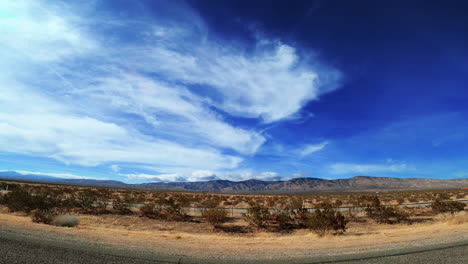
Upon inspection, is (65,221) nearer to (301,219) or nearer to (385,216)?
(301,219)

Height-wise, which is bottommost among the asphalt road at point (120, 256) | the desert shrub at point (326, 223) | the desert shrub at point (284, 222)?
the desert shrub at point (284, 222)

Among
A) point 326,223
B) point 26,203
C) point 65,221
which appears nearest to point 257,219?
point 326,223

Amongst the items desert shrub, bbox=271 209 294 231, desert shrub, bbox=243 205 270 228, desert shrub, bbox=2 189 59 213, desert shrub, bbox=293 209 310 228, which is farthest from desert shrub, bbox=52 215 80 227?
desert shrub, bbox=293 209 310 228

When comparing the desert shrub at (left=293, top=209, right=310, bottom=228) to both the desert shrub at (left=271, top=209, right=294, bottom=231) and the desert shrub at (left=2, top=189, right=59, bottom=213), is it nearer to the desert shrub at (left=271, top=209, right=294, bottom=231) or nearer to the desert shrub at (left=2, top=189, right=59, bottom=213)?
the desert shrub at (left=271, top=209, right=294, bottom=231)

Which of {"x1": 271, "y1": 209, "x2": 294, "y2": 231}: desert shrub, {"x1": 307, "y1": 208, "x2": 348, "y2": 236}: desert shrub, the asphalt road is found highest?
the asphalt road

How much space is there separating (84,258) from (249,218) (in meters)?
15.4

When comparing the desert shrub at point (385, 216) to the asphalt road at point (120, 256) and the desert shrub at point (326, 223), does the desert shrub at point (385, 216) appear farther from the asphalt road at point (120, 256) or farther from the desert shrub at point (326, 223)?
the asphalt road at point (120, 256)

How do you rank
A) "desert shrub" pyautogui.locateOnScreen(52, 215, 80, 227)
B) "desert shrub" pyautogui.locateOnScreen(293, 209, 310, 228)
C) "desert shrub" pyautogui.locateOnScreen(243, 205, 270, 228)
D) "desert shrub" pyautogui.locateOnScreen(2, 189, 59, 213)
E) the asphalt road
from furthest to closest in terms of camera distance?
"desert shrub" pyautogui.locateOnScreen(2, 189, 59, 213) < "desert shrub" pyautogui.locateOnScreen(243, 205, 270, 228) < "desert shrub" pyautogui.locateOnScreen(293, 209, 310, 228) < "desert shrub" pyautogui.locateOnScreen(52, 215, 80, 227) < the asphalt road

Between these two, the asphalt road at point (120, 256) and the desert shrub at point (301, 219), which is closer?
the asphalt road at point (120, 256)

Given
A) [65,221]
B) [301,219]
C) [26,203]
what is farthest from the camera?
[26,203]

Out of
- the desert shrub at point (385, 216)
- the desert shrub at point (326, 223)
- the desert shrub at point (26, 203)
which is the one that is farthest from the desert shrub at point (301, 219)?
the desert shrub at point (26, 203)

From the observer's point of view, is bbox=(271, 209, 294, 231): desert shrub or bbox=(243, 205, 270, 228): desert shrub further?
bbox=(243, 205, 270, 228): desert shrub

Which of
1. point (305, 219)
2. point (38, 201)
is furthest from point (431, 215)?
point (38, 201)

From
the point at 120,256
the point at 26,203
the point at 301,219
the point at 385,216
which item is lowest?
the point at 301,219
